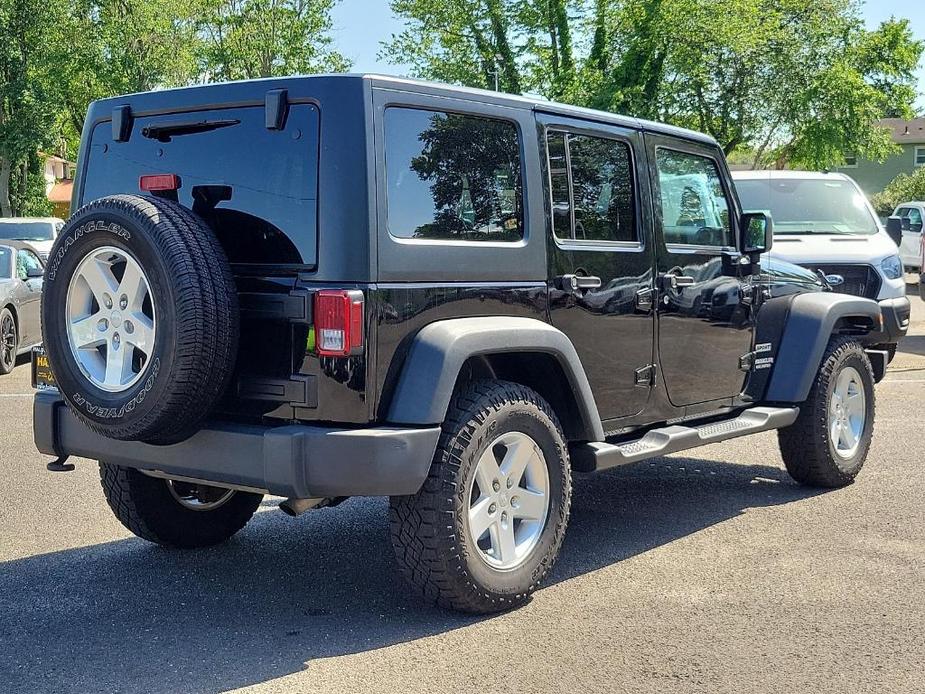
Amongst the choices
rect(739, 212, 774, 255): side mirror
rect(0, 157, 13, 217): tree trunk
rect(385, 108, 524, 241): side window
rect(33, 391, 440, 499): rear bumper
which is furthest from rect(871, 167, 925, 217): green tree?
rect(33, 391, 440, 499): rear bumper

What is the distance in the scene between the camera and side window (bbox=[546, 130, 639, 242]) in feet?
16.1

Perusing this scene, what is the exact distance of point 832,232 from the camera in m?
11.6

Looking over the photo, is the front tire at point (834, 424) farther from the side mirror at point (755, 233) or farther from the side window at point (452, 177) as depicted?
the side window at point (452, 177)

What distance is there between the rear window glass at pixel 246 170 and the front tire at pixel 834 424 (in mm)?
3448

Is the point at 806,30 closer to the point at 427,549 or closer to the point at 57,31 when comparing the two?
the point at 57,31

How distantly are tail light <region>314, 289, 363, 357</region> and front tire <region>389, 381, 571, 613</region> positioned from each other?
0.53 metres

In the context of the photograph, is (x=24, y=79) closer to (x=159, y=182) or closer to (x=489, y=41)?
(x=489, y=41)

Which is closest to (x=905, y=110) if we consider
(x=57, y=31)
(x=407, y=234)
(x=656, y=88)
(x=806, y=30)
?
(x=806, y=30)

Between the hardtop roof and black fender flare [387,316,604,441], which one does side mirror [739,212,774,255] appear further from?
black fender flare [387,316,604,441]

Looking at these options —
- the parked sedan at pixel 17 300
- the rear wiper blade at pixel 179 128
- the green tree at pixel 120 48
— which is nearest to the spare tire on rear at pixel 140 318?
the rear wiper blade at pixel 179 128

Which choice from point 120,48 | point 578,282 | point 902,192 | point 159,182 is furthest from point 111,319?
point 902,192

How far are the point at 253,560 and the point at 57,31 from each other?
123ft

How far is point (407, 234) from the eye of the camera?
4.18 meters

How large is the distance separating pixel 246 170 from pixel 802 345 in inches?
136
